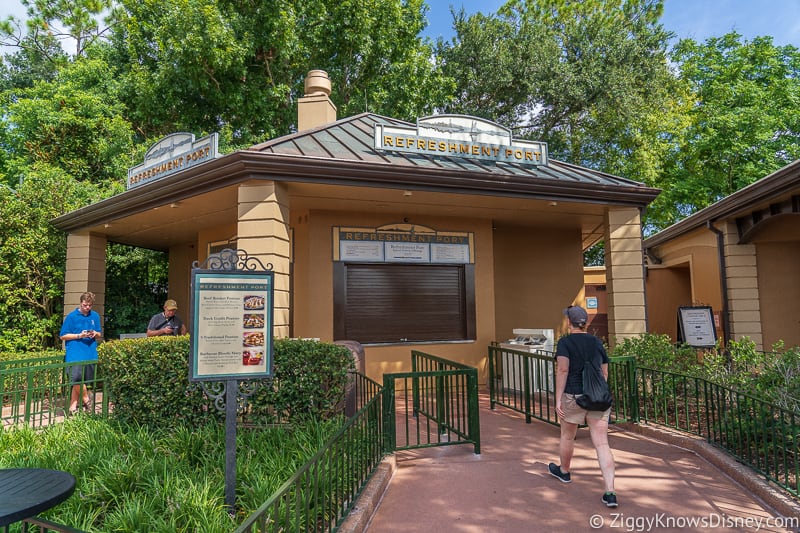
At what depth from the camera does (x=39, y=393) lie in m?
7.17

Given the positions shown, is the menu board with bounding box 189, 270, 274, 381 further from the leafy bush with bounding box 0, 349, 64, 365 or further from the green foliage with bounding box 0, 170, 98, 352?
the green foliage with bounding box 0, 170, 98, 352

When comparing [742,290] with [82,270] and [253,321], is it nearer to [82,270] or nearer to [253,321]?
[253,321]

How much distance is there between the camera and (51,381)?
6613mm

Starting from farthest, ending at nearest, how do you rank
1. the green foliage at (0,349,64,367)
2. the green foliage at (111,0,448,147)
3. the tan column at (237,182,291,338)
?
the green foliage at (111,0,448,147) → the green foliage at (0,349,64,367) → the tan column at (237,182,291,338)

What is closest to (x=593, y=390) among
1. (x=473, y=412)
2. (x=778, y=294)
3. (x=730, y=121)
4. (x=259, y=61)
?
(x=473, y=412)

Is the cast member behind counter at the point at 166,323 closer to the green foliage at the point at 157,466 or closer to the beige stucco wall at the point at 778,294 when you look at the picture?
the green foliage at the point at 157,466

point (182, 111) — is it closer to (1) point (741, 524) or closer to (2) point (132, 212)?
(2) point (132, 212)

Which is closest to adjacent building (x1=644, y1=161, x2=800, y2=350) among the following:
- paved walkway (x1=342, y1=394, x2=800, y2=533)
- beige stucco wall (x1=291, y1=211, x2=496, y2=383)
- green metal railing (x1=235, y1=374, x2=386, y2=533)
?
beige stucco wall (x1=291, y1=211, x2=496, y2=383)

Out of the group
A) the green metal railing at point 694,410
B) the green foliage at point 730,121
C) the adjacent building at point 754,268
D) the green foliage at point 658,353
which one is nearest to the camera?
the green metal railing at point 694,410

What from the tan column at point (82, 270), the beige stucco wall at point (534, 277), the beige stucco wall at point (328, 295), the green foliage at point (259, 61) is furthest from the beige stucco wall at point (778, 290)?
the tan column at point (82, 270)

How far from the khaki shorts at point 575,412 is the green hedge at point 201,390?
7.95 feet

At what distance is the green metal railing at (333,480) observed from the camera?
288 centimetres

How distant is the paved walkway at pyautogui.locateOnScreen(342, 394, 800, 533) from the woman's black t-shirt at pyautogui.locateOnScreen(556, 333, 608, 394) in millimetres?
977

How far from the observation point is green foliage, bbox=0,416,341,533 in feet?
10.6
